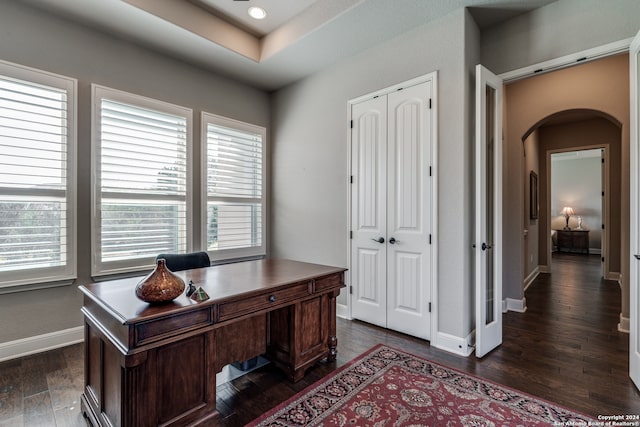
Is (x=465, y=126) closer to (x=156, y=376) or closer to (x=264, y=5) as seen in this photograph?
(x=264, y=5)

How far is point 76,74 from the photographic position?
280 cm

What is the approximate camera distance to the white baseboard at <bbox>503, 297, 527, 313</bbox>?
374 cm

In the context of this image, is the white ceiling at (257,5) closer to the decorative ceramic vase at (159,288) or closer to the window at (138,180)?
the window at (138,180)

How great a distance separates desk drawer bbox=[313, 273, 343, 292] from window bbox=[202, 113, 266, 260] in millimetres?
2011

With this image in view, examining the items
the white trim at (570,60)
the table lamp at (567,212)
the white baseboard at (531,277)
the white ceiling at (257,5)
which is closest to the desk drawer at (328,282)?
the white trim at (570,60)

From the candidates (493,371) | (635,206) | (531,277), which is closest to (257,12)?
(635,206)

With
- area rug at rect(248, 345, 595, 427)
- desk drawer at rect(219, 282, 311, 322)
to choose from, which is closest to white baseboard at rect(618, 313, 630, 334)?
area rug at rect(248, 345, 595, 427)

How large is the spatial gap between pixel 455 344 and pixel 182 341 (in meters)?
2.22

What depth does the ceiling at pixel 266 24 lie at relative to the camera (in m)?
2.59

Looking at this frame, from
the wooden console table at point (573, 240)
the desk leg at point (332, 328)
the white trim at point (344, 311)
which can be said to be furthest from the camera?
the wooden console table at point (573, 240)

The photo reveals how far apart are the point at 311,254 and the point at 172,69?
2728 mm

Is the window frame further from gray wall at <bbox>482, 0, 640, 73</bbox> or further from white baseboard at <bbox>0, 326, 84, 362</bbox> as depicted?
gray wall at <bbox>482, 0, 640, 73</bbox>

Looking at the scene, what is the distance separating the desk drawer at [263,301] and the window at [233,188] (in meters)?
2.06

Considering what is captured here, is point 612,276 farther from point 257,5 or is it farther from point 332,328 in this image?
point 257,5
